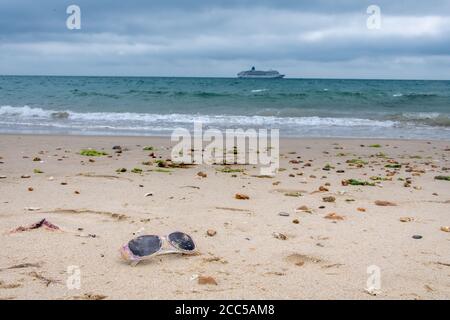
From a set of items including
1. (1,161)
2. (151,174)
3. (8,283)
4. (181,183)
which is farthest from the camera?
(1,161)

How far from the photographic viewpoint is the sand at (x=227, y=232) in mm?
3115

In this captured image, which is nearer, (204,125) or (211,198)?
(211,198)

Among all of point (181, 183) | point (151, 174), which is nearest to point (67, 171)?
point (151, 174)

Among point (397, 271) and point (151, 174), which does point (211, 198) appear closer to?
point (151, 174)

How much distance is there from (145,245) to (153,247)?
6cm

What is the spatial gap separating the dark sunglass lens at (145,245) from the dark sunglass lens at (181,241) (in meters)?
0.11

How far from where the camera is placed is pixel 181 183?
21.0 feet

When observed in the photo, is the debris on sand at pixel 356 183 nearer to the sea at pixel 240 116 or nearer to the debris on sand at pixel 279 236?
the debris on sand at pixel 279 236

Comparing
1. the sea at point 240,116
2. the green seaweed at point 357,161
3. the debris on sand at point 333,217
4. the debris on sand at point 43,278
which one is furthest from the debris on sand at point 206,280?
the sea at point 240,116

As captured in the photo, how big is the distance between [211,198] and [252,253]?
6.06 feet

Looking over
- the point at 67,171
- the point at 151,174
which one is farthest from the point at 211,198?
the point at 67,171

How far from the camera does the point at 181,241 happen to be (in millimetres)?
3629
